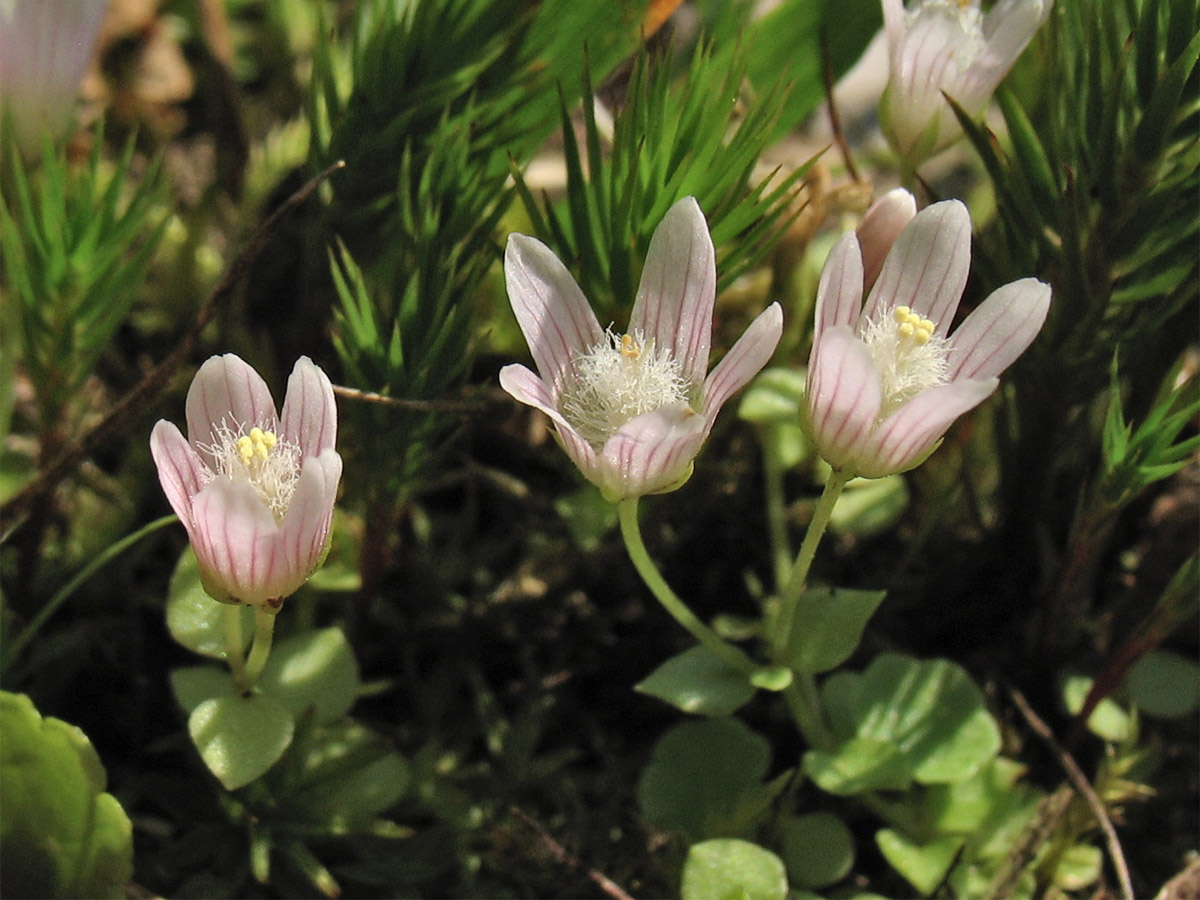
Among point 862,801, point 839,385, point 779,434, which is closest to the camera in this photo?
point 839,385

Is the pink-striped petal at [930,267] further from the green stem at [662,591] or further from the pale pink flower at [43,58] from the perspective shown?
the pale pink flower at [43,58]

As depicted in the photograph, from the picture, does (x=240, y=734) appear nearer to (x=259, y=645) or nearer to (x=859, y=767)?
(x=259, y=645)

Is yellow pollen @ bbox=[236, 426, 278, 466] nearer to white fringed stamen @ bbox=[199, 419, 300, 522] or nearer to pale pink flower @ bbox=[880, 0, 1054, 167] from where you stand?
white fringed stamen @ bbox=[199, 419, 300, 522]

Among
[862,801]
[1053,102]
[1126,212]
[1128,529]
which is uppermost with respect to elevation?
[1053,102]

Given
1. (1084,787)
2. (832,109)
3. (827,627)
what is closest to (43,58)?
(832,109)

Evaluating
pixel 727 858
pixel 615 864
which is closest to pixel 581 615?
pixel 615 864

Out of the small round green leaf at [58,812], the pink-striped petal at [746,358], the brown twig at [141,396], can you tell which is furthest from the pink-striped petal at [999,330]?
the small round green leaf at [58,812]

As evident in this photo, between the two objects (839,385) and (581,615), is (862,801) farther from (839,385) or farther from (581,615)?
(839,385)
